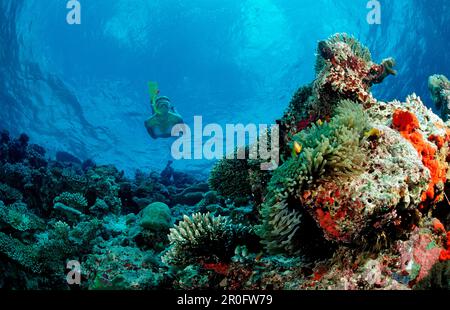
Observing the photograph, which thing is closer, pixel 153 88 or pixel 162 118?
pixel 153 88

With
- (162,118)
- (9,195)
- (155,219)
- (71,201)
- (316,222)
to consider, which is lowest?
(316,222)

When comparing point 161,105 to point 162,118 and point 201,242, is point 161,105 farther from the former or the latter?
point 201,242

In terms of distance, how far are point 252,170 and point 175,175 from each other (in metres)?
14.1

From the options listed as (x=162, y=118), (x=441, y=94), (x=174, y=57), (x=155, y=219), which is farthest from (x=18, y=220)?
(x=174, y=57)

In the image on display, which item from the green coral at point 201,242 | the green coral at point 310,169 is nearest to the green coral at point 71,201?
the green coral at point 201,242

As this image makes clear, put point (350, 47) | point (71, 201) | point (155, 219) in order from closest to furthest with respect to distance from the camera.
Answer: point (350, 47), point (155, 219), point (71, 201)

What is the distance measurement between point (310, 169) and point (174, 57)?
3304 cm

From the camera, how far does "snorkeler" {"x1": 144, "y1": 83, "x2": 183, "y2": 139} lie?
12.4 metres

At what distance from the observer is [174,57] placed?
33.4m

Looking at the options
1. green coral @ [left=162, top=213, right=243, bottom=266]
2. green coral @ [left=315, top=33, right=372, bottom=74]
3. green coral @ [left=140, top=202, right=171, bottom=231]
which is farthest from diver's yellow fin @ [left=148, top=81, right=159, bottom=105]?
green coral @ [left=162, top=213, right=243, bottom=266]

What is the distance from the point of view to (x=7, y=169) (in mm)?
8836

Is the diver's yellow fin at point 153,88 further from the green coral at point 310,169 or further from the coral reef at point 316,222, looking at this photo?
the green coral at point 310,169

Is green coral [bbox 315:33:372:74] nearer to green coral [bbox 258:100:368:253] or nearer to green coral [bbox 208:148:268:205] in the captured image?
green coral [bbox 208:148:268:205]
